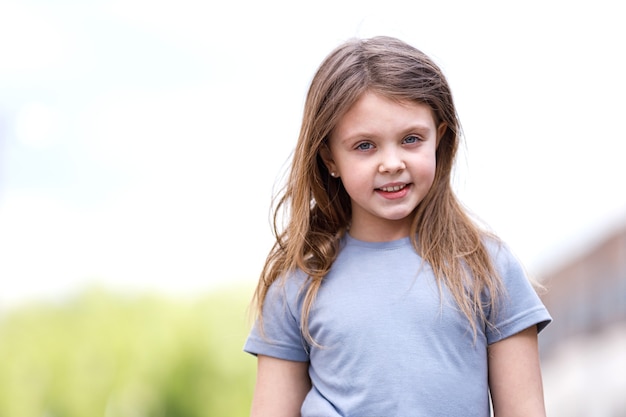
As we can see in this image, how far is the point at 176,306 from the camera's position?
4.26 metres

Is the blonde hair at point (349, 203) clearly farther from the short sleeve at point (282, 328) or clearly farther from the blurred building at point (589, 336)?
the blurred building at point (589, 336)

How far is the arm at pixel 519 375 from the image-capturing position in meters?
1.74

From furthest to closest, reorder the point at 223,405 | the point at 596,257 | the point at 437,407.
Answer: the point at 596,257 → the point at 223,405 → the point at 437,407

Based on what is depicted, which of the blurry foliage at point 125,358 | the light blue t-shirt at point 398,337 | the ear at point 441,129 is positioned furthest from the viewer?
the blurry foliage at point 125,358

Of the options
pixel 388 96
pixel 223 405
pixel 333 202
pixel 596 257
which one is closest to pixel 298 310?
pixel 333 202

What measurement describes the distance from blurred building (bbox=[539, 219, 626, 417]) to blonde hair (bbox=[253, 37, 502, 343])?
2.80 meters

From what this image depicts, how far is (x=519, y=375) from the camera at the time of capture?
1748mm

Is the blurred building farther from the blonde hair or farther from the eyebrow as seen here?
the eyebrow

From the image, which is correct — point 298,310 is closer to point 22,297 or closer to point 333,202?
point 333,202

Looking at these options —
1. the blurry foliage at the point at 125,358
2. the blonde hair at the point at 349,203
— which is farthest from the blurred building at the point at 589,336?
the blonde hair at the point at 349,203

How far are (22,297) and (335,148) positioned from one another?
2799mm

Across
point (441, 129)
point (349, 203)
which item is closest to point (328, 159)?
point (349, 203)

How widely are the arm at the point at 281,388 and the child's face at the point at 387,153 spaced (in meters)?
0.36

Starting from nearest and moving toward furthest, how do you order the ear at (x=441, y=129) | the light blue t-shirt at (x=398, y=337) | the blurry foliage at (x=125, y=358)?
the light blue t-shirt at (x=398, y=337) → the ear at (x=441, y=129) → the blurry foliage at (x=125, y=358)
